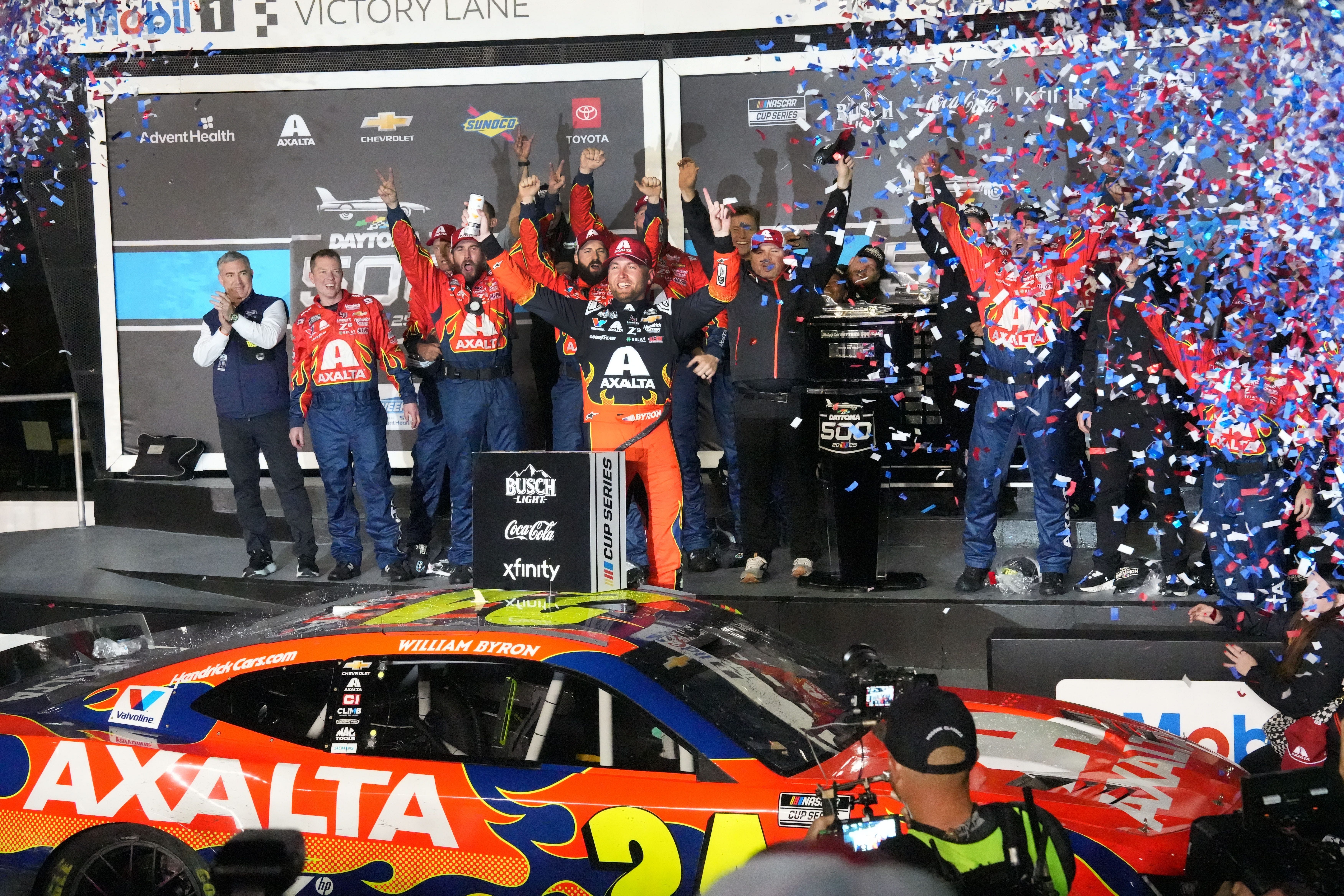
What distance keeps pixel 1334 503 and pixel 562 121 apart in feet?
19.4

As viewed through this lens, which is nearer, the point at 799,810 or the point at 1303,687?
the point at 799,810

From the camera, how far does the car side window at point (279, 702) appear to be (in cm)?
402

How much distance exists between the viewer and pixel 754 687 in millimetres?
4137

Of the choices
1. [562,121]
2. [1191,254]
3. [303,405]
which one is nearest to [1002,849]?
[1191,254]

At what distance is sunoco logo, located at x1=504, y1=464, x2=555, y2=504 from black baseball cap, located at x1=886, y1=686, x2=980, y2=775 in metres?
2.67

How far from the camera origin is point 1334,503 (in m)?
7.17

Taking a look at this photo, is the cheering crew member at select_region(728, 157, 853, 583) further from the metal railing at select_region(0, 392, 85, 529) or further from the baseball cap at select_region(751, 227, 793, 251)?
the metal railing at select_region(0, 392, 85, 529)

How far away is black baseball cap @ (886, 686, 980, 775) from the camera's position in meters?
2.80

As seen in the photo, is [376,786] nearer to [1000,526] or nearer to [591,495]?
[591,495]

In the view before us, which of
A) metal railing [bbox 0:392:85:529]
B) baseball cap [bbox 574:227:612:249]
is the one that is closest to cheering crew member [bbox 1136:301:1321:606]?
baseball cap [bbox 574:227:612:249]

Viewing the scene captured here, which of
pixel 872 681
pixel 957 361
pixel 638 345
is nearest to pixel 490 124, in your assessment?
pixel 638 345

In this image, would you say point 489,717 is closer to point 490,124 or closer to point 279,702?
point 279,702

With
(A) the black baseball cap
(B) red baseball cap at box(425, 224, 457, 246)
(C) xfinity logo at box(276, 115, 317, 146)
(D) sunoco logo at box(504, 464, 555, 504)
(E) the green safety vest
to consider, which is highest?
(C) xfinity logo at box(276, 115, 317, 146)

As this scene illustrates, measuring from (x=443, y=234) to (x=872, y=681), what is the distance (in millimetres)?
5164
